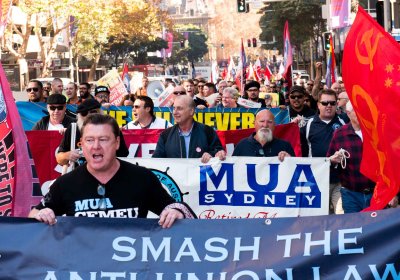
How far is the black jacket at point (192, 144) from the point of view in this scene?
854 cm

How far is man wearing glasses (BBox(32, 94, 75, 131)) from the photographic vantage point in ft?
32.7

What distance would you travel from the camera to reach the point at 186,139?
8.59 m

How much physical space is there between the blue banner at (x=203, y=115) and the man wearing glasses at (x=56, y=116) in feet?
8.87

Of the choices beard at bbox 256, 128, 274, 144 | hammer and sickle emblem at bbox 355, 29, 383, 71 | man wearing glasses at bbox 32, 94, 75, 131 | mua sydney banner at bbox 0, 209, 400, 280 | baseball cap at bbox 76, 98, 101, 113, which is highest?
hammer and sickle emblem at bbox 355, 29, 383, 71

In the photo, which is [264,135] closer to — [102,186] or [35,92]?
[102,186]

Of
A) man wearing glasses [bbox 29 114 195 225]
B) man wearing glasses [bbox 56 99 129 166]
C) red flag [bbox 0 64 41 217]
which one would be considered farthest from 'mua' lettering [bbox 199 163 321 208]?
man wearing glasses [bbox 29 114 195 225]

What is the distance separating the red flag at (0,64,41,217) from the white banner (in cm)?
294

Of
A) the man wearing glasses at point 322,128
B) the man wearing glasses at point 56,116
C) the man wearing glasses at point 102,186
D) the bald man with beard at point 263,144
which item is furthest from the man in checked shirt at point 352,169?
the man wearing glasses at point 102,186

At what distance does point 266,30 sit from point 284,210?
70.1 metres

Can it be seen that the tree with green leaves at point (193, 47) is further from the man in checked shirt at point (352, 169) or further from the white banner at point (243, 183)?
the man in checked shirt at point (352, 169)

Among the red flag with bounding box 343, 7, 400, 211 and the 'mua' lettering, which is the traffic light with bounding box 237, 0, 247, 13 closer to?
the 'mua' lettering

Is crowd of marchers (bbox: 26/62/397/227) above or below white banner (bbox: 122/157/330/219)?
above

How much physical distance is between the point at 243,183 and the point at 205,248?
11.7 ft

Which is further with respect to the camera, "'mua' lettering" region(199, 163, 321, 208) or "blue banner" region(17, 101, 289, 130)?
"blue banner" region(17, 101, 289, 130)
